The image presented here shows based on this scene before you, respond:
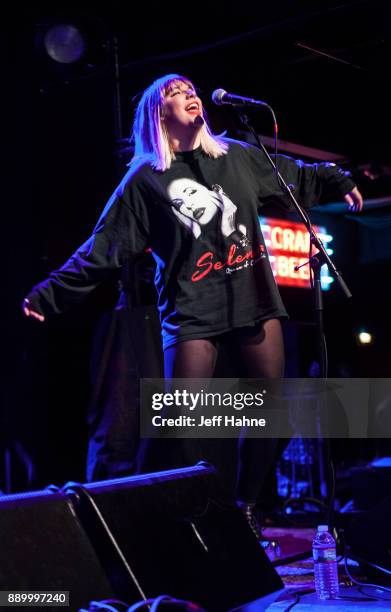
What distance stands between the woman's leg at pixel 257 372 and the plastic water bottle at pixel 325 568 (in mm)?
462

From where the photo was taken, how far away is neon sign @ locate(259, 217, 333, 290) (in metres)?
6.62

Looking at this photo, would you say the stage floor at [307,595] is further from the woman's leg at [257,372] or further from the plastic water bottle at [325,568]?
the woman's leg at [257,372]

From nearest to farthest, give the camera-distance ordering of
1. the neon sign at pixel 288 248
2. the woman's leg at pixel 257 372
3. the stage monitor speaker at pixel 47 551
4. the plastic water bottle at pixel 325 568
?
the stage monitor speaker at pixel 47 551, the plastic water bottle at pixel 325 568, the woman's leg at pixel 257 372, the neon sign at pixel 288 248

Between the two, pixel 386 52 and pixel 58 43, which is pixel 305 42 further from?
pixel 58 43

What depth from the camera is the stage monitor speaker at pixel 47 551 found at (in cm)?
182

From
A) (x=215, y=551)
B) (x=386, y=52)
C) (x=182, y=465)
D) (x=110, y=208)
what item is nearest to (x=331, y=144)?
(x=386, y=52)

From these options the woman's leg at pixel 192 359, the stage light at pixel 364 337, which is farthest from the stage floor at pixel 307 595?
the stage light at pixel 364 337

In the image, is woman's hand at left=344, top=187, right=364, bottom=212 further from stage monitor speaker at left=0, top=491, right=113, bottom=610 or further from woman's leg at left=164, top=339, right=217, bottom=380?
stage monitor speaker at left=0, top=491, right=113, bottom=610

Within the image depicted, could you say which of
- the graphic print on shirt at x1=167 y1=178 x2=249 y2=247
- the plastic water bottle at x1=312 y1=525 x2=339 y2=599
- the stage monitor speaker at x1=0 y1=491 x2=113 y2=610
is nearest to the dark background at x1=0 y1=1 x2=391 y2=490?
the graphic print on shirt at x1=167 y1=178 x2=249 y2=247

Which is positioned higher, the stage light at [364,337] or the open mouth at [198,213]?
the open mouth at [198,213]

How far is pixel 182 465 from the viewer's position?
311 cm

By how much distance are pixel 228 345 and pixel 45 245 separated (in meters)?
2.00

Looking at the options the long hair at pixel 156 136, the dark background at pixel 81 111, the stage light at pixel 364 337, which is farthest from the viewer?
the stage light at pixel 364 337

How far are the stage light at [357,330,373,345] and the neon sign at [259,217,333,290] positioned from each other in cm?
74
